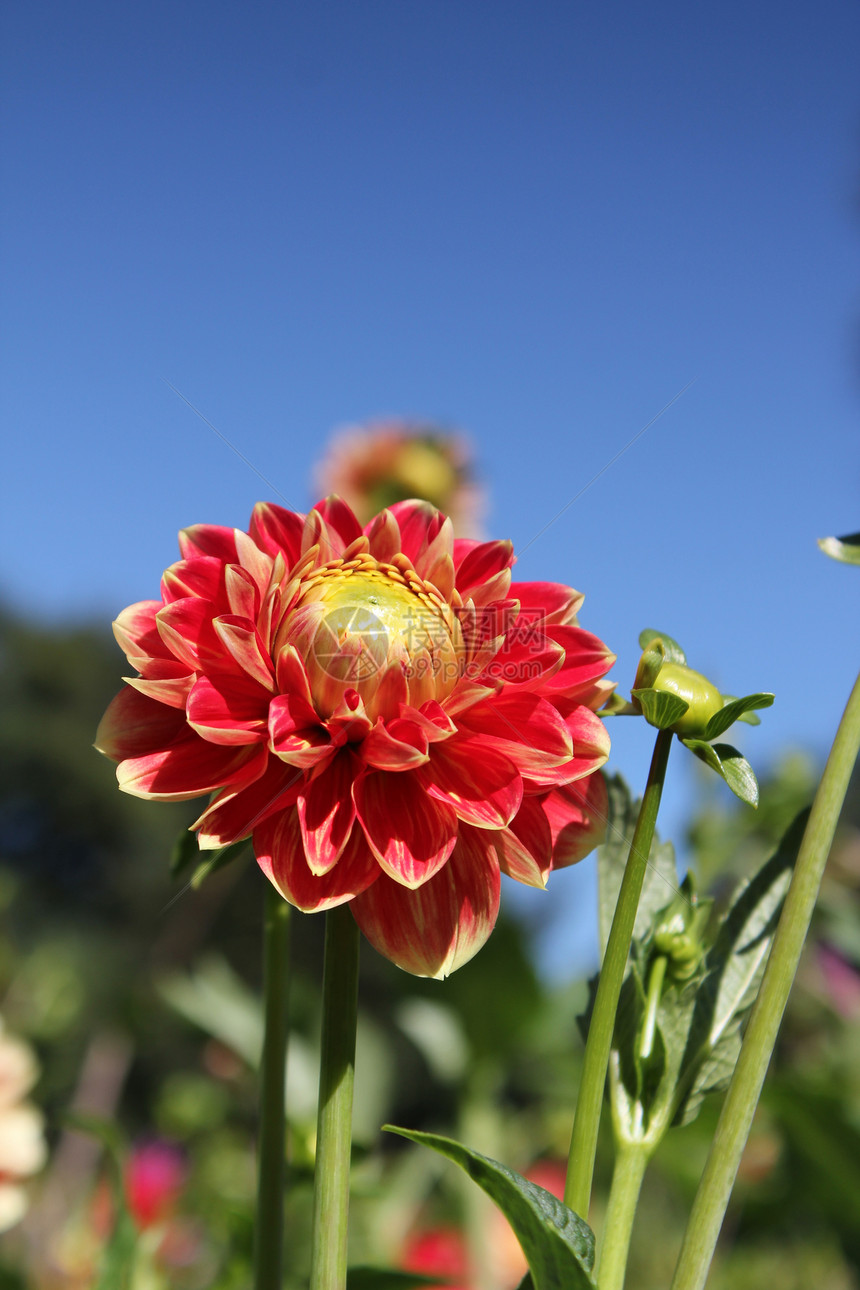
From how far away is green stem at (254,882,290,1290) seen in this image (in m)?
0.39

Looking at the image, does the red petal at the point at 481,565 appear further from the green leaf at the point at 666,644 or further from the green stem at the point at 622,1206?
the green stem at the point at 622,1206

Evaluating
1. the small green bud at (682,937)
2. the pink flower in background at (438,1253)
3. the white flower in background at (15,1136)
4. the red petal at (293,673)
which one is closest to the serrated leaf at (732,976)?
the small green bud at (682,937)

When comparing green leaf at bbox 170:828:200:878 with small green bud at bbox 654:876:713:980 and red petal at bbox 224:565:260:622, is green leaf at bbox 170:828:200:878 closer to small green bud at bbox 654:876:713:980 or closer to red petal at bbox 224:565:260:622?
red petal at bbox 224:565:260:622

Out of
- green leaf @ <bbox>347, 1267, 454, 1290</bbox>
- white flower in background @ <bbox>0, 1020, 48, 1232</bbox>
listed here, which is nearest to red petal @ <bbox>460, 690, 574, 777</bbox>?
green leaf @ <bbox>347, 1267, 454, 1290</bbox>

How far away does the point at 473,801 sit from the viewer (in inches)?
15.6

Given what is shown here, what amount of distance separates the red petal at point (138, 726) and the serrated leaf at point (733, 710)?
229 millimetres

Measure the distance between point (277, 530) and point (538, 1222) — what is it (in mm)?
312

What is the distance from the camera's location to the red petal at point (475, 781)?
0.38m

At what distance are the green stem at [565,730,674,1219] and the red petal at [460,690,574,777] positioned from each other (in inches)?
1.9

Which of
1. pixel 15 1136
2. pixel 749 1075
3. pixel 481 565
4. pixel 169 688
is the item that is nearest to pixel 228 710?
pixel 169 688

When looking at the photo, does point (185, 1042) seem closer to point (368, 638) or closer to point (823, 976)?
point (823, 976)

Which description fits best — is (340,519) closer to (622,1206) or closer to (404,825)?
(404,825)

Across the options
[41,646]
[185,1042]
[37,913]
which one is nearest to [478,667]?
[185,1042]

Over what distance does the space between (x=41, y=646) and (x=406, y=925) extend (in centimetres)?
977
